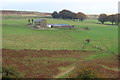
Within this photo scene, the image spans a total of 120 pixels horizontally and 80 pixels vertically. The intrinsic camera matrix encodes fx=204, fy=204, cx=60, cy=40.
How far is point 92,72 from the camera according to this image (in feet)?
56.6

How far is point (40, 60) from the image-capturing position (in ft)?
92.5

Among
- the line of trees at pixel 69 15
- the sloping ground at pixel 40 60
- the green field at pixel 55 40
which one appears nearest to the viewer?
the sloping ground at pixel 40 60

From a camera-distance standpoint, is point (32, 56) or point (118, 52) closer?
point (32, 56)

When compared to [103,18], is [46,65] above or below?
below

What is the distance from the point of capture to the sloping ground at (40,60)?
912 inches

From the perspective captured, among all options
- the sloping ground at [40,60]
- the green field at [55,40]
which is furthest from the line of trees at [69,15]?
the sloping ground at [40,60]

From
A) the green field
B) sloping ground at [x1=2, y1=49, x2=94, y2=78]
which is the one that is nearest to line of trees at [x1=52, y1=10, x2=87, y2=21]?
the green field

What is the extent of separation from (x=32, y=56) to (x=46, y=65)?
14.7 feet

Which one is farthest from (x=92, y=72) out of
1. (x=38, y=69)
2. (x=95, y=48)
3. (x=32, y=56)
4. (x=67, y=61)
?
(x=95, y=48)

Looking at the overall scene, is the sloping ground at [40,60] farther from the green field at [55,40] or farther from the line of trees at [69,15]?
the line of trees at [69,15]

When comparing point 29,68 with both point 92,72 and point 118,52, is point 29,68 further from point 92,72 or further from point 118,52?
point 118,52

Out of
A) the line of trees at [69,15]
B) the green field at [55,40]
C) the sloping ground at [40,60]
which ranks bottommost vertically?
the sloping ground at [40,60]

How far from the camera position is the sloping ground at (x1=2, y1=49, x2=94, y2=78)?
76.0ft

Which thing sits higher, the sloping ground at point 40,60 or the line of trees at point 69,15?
the line of trees at point 69,15
